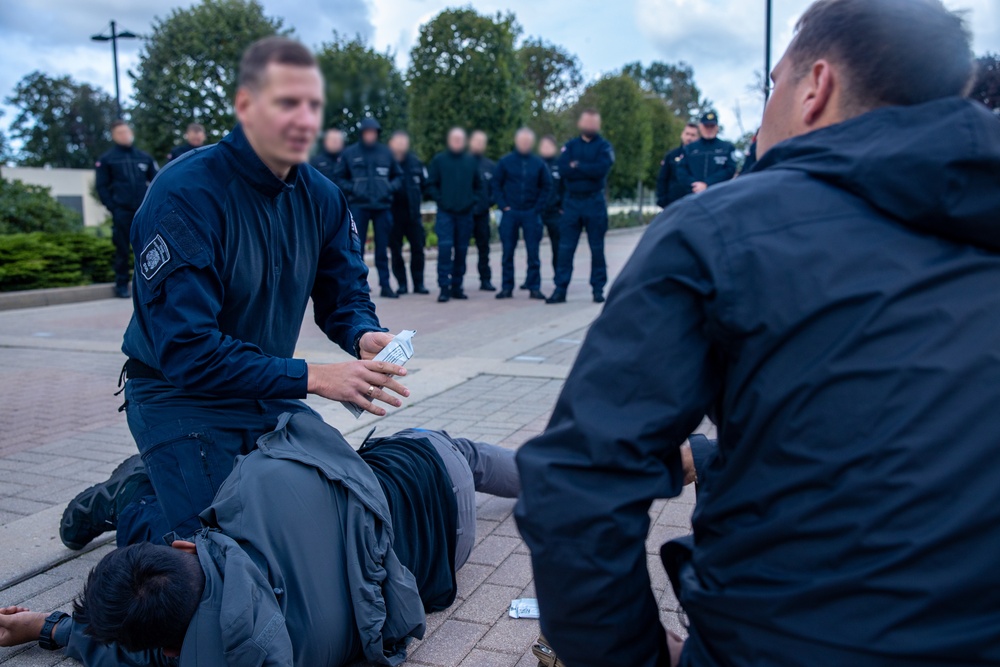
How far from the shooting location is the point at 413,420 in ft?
17.7

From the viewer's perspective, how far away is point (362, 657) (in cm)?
273

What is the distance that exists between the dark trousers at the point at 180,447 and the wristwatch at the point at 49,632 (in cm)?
30

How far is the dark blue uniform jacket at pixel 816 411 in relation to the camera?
1.11 m

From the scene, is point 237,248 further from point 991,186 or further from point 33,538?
point 991,186

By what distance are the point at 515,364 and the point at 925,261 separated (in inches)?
234

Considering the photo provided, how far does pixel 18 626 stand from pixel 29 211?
14146 millimetres

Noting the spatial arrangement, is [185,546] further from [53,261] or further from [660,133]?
[660,133]

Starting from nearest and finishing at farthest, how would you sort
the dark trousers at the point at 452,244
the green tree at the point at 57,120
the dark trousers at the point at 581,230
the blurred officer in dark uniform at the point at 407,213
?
1. the dark trousers at the point at 581,230
2. the dark trousers at the point at 452,244
3. the blurred officer in dark uniform at the point at 407,213
4. the green tree at the point at 57,120

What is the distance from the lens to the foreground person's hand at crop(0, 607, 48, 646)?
2.71 m

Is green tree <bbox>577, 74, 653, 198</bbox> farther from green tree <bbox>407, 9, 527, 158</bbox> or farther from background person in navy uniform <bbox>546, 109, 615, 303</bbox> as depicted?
background person in navy uniform <bbox>546, 109, 615, 303</bbox>

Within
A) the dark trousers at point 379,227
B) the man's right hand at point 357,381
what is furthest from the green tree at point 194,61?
the dark trousers at point 379,227

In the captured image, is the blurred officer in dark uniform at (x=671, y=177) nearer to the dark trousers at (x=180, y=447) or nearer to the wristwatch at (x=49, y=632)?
the dark trousers at (x=180, y=447)

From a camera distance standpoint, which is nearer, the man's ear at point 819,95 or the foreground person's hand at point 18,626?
the man's ear at point 819,95

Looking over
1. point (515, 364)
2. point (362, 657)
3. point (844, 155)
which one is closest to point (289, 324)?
point (362, 657)
